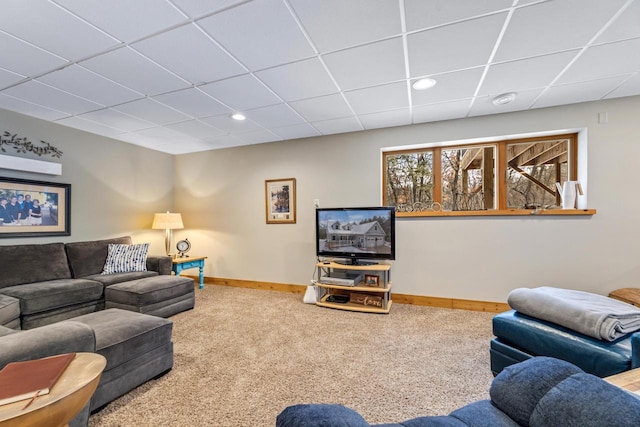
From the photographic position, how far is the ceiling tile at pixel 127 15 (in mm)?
1545

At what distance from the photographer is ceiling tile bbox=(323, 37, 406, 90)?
1.96 metres

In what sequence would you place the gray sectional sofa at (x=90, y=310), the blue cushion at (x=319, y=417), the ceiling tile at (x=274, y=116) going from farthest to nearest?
1. the ceiling tile at (x=274, y=116)
2. the gray sectional sofa at (x=90, y=310)
3. the blue cushion at (x=319, y=417)

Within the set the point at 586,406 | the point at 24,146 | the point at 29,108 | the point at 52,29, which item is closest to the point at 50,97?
the point at 29,108

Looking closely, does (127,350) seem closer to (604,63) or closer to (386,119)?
(386,119)

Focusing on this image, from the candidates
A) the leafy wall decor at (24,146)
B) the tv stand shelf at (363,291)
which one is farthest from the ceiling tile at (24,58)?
the tv stand shelf at (363,291)

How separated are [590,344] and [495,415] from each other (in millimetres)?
1024

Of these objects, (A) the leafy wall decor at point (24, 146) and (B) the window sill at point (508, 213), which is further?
(A) the leafy wall decor at point (24, 146)

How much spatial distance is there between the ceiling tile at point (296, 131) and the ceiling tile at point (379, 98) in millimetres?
829

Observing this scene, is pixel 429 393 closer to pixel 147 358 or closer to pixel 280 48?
pixel 147 358

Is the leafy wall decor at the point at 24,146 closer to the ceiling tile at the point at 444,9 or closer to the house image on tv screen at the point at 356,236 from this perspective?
the house image on tv screen at the point at 356,236

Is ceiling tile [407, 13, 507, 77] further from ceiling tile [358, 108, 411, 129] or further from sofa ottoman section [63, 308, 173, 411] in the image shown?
sofa ottoman section [63, 308, 173, 411]

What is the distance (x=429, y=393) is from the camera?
175 centimetres

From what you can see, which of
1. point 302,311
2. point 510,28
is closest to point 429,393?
point 302,311

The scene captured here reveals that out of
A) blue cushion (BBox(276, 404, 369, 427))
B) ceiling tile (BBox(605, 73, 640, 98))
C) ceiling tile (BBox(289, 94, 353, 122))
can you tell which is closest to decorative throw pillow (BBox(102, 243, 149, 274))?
ceiling tile (BBox(289, 94, 353, 122))
